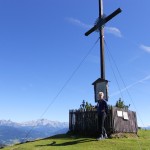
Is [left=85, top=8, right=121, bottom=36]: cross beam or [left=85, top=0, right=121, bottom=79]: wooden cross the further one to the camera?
[left=85, top=8, right=121, bottom=36]: cross beam

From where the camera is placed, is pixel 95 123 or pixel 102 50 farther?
pixel 102 50

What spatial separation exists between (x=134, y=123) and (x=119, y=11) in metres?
9.99

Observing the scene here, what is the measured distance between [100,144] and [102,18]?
12837 millimetres

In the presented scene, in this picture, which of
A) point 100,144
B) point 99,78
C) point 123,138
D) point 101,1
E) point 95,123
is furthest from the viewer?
point 101,1

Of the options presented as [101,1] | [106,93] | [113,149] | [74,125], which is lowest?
[113,149]

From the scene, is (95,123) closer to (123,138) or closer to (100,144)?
(123,138)

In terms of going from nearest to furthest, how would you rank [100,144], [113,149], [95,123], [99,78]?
[113,149]
[100,144]
[95,123]
[99,78]

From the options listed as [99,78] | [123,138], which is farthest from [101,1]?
[123,138]

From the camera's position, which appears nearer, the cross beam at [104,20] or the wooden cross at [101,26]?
the wooden cross at [101,26]

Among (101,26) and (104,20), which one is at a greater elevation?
(104,20)

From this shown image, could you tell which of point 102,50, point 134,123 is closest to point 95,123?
point 134,123

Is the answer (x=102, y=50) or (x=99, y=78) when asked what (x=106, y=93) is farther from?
(x=102, y=50)

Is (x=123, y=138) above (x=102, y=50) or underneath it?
underneath

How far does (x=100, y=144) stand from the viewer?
18641 millimetres
